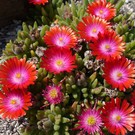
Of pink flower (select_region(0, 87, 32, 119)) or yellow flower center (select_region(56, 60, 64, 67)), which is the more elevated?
yellow flower center (select_region(56, 60, 64, 67))

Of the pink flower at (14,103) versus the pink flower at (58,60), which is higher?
the pink flower at (58,60)

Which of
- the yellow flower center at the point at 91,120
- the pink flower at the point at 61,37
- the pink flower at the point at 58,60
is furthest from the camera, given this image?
the pink flower at the point at 61,37

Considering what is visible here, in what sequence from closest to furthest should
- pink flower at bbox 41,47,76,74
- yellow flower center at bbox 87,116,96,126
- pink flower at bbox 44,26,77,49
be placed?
yellow flower center at bbox 87,116,96,126, pink flower at bbox 41,47,76,74, pink flower at bbox 44,26,77,49

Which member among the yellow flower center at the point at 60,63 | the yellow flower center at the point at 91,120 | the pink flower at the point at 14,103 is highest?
the yellow flower center at the point at 60,63

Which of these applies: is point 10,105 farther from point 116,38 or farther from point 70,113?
point 116,38

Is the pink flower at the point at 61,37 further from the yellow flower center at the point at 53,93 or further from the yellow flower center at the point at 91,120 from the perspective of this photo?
the yellow flower center at the point at 91,120

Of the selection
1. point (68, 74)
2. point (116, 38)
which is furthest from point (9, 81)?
point (116, 38)

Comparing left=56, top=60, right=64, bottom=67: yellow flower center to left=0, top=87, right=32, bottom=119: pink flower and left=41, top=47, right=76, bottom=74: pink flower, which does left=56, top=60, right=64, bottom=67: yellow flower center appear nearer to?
left=41, top=47, right=76, bottom=74: pink flower

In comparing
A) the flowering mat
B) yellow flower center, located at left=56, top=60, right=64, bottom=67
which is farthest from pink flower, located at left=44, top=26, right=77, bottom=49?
yellow flower center, located at left=56, top=60, right=64, bottom=67

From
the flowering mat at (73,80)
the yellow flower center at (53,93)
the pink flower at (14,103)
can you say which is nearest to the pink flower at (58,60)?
the flowering mat at (73,80)
